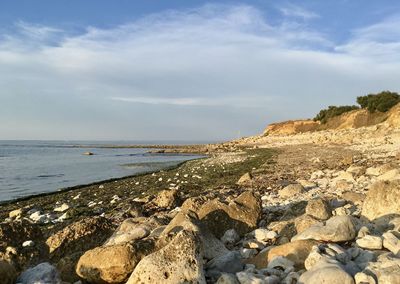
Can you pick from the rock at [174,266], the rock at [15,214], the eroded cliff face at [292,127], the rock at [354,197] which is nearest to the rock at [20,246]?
the rock at [174,266]

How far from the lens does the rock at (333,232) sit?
5207 millimetres

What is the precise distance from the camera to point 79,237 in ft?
21.2

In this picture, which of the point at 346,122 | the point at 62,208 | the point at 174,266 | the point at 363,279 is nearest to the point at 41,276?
the point at 174,266

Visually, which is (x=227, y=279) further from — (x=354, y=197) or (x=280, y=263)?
(x=354, y=197)

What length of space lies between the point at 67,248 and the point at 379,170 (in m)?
9.13

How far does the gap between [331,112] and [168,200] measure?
194 feet

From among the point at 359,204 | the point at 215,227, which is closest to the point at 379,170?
the point at 359,204

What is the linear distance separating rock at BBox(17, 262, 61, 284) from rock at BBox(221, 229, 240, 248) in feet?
7.87

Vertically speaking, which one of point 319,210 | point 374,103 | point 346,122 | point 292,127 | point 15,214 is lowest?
point 15,214

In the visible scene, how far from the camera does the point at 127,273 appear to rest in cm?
475

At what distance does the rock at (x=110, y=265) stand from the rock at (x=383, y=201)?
378 centimetres

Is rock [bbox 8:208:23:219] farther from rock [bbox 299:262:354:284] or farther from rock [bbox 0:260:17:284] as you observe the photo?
rock [bbox 299:262:354:284]

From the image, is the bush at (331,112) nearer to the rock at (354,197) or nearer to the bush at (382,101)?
the bush at (382,101)

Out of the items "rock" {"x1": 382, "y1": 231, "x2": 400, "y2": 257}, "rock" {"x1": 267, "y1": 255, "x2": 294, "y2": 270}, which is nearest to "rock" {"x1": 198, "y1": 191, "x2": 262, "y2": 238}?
"rock" {"x1": 267, "y1": 255, "x2": 294, "y2": 270}
